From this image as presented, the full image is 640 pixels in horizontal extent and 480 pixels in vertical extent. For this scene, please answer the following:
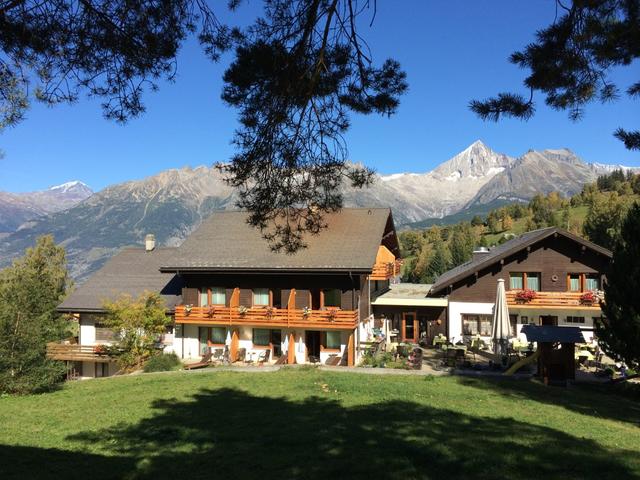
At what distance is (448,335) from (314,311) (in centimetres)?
950

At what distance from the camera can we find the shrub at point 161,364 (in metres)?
23.1

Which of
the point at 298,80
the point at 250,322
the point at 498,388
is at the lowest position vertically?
the point at 498,388

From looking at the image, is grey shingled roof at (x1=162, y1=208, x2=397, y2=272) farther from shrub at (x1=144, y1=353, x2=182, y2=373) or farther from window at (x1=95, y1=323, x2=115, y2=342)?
shrub at (x1=144, y1=353, x2=182, y2=373)

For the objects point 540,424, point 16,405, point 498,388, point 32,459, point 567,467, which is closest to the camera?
point 567,467

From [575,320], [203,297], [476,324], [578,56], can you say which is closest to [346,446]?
[578,56]

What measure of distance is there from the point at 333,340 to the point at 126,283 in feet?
43.8

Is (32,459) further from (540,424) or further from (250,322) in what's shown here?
(250,322)

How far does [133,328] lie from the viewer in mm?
23703

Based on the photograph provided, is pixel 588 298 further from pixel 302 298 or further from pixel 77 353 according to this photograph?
pixel 77 353

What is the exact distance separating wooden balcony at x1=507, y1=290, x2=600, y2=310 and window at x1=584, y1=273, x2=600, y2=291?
130 cm

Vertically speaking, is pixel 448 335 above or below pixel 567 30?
below

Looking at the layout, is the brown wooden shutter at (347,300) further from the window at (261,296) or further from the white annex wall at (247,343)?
Answer: the window at (261,296)

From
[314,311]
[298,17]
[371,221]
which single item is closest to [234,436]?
[298,17]

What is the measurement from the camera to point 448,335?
94.8ft
